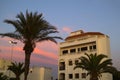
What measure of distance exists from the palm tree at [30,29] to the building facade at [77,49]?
82.1 feet

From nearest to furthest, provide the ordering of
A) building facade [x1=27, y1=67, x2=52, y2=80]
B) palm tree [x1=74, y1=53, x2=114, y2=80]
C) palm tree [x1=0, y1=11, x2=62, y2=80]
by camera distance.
A: palm tree [x1=0, y1=11, x2=62, y2=80], palm tree [x1=74, y1=53, x2=114, y2=80], building facade [x1=27, y1=67, x2=52, y2=80]

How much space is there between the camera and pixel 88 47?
54.5 m

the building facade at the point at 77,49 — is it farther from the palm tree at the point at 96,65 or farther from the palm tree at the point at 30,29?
the palm tree at the point at 30,29

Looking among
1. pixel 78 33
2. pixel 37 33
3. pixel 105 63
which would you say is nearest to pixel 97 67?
pixel 105 63

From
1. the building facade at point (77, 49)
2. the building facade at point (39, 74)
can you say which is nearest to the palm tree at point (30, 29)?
the building facade at point (77, 49)

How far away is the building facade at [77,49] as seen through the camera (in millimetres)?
51531

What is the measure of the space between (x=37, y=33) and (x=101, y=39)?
26388mm

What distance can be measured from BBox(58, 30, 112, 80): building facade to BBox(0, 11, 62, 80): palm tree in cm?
2503

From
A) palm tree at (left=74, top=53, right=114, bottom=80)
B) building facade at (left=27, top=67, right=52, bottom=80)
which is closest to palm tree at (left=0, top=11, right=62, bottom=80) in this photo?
palm tree at (left=74, top=53, right=114, bottom=80)

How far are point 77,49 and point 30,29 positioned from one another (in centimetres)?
3116

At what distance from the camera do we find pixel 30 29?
27.8 m

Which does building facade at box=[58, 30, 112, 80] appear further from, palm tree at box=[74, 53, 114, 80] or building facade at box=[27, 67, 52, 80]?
palm tree at box=[74, 53, 114, 80]

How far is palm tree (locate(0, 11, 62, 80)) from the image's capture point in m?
27.7

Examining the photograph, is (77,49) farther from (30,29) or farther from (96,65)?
(30,29)
